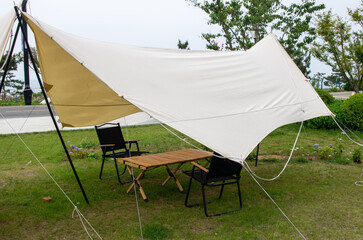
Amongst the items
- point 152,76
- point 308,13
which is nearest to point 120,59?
point 152,76

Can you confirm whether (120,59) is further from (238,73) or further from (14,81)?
(14,81)

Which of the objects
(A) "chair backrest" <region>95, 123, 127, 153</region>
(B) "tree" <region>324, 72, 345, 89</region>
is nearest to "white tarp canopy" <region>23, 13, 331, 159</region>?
(A) "chair backrest" <region>95, 123, 127, 153</region>

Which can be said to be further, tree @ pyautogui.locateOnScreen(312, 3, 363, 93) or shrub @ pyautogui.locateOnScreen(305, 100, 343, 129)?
tree @ pyautogui.locateOnScreen(312, 3, 363, 93)

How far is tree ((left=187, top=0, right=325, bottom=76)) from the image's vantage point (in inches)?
447

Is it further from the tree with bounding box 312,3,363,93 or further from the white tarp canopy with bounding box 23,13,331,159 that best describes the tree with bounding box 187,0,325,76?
the white tarp canopy with bounding box 23,13,331,159

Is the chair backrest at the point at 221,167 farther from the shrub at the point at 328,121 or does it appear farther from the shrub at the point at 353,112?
the shrub at the point at 328,121

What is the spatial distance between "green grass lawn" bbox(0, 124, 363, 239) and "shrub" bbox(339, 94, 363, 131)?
7.56 feet

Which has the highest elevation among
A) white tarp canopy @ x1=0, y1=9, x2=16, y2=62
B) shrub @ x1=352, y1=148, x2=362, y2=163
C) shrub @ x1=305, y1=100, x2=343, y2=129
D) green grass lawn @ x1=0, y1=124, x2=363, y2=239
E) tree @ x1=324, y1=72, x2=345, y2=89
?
white tarp canopy @ x1=0, y1=9, x2=16, y2=62

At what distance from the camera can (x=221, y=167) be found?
350 cm

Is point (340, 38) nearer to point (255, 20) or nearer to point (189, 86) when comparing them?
point (255, 20)

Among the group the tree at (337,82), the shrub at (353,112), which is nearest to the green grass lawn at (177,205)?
the shrub at (353,112)

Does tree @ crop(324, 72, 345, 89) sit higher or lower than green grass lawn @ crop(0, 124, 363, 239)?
higher

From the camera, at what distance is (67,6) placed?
562 cm

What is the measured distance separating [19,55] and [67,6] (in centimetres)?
1234
